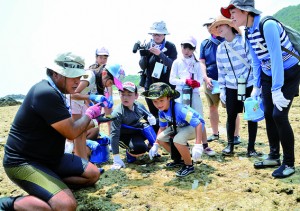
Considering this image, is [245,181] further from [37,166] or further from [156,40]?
[156,40]

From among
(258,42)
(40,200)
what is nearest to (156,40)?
(258,42)

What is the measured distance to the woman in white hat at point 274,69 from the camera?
11.7 feet

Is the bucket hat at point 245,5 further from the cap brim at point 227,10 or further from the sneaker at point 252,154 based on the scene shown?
the sneaker at point 252,154

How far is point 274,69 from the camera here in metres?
3.57

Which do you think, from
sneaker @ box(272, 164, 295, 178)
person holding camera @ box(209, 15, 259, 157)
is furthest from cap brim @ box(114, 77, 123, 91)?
sneaker @ box(272, 164, 295, 178)

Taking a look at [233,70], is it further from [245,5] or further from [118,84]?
[118,84]

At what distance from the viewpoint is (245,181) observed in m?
3.89

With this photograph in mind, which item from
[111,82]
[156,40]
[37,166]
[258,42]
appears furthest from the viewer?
[156,40]

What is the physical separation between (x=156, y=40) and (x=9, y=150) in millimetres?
3382

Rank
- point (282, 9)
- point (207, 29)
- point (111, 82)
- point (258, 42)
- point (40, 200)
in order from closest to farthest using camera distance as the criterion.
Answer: point (40, 200)
point (258, 42)
point (111, 82)
point (207, 29)
point (282, 9)

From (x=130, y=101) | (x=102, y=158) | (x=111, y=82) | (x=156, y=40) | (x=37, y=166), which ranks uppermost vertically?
(x=156, y=40)

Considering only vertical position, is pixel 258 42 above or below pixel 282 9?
below

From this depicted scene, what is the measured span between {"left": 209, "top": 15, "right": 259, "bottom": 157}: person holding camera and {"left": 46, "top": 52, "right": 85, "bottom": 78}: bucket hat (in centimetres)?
246

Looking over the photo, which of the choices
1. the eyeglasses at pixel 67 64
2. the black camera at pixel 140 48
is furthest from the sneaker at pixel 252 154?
the eyeglasses at pixel 67 64
